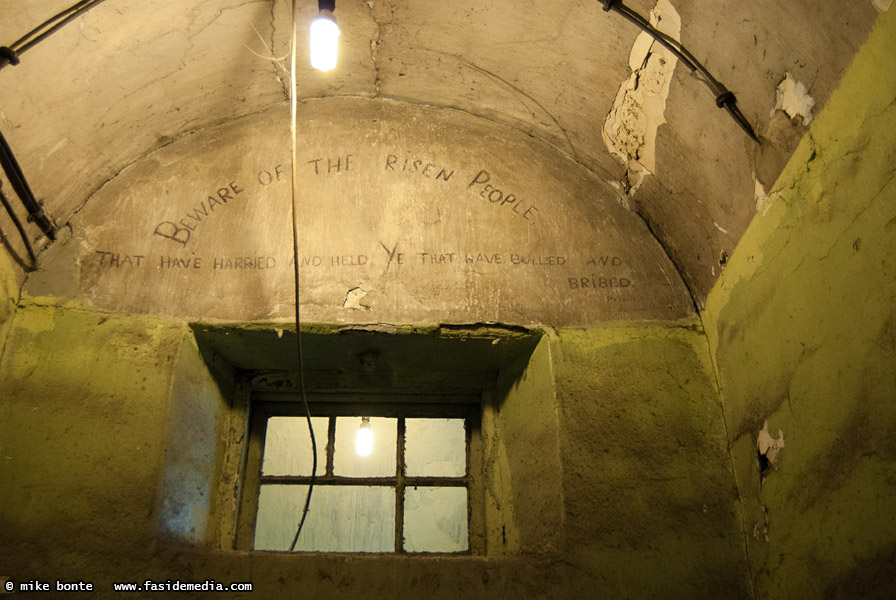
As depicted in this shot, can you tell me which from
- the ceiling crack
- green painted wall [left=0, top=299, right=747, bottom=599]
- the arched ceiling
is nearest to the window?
green painted wall [left=0, top=299, right=747, bottom=599]

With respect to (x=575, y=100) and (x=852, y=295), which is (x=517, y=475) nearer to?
(x=852, y=295)

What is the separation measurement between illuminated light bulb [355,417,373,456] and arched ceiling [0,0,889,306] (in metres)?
1.22

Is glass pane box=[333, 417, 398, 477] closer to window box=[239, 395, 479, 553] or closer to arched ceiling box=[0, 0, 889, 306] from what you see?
window box=[239, 395, 479, 553]

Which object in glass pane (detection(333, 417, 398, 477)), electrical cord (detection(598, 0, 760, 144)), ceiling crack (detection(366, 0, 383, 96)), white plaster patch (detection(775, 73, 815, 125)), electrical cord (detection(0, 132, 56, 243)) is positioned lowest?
glass pane (detection(333, 417, 398, 477))

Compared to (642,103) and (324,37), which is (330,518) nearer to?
(324,37)

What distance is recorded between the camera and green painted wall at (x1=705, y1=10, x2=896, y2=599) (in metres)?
1.26

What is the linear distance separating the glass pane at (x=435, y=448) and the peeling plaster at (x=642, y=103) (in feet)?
3.53

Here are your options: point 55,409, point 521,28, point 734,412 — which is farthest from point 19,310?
Result: point 734,412


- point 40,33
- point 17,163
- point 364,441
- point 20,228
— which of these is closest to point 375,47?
point 40,33

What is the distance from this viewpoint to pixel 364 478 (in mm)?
2223

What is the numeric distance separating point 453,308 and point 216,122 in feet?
3.69

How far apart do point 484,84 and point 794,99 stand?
1.04 metres

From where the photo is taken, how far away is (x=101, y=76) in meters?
1.94

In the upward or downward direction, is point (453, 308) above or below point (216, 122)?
below
